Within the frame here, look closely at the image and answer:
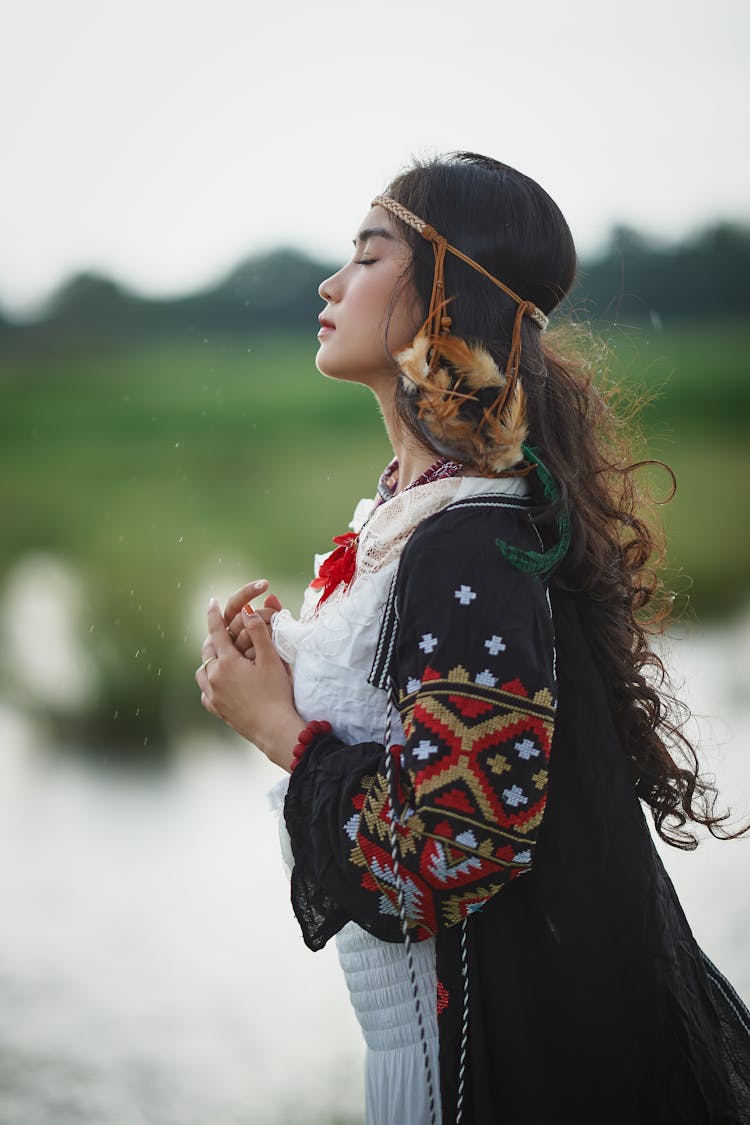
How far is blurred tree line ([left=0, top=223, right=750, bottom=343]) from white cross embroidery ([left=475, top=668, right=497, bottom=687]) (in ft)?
13.4

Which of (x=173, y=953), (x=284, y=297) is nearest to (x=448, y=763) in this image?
(x=173, y=953)

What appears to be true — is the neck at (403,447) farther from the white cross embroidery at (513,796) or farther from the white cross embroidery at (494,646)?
the white cross embroidery at (513,796)

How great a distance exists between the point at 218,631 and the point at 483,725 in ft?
1.58

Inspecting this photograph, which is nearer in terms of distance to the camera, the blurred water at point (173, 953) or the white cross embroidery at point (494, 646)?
the white cross embroidery at point (494, 646)

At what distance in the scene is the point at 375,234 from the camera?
1.49 metres

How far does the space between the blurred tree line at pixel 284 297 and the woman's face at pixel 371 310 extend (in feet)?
11.9

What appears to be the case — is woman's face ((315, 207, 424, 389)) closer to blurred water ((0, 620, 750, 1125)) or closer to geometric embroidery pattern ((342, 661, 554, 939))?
geometric embroidery pattern ((342, 661, 554, 939))

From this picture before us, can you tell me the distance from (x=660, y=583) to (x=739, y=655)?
4.12m

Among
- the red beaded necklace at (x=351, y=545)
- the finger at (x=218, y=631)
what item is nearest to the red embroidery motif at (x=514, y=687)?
the red beaded necklace at (x=351, y=545)

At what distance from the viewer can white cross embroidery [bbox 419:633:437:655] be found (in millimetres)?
1151

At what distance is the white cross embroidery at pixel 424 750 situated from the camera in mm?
1116

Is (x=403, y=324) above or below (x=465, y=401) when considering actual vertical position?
above

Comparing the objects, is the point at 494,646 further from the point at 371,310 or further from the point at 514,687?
the point at 371,310

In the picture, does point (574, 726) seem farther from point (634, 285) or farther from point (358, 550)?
point (634, 285)
